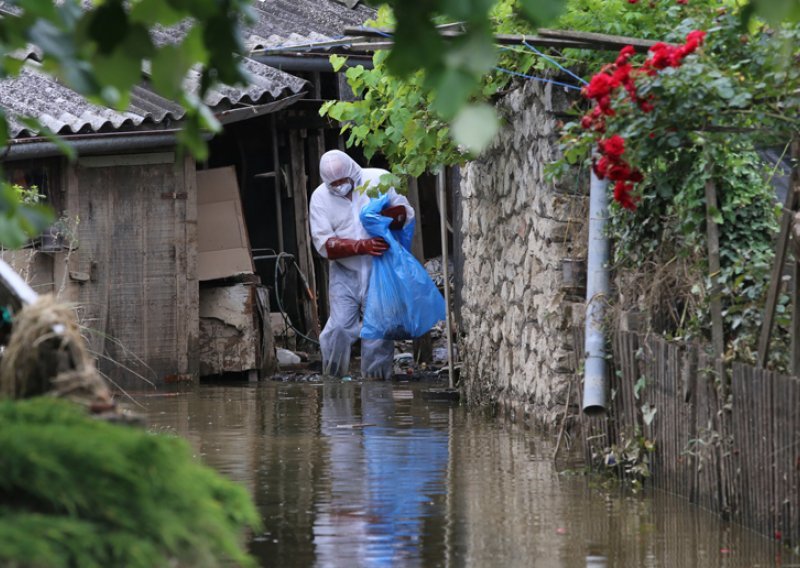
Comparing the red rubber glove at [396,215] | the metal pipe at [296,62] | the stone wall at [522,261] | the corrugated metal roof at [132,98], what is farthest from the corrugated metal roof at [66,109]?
the stone wall at [522,261]

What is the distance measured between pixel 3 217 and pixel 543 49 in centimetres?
599

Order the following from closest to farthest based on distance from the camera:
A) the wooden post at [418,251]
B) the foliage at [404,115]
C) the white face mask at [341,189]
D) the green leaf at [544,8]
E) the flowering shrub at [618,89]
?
1. the green leaf at [544,8]
2. the flowering shrub at [618,89]
3. the foliage at [404,115]
4. the white face mask at [341,189]
5. the wooden post at [418,251]

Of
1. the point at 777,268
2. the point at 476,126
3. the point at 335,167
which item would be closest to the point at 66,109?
the point at 335,167

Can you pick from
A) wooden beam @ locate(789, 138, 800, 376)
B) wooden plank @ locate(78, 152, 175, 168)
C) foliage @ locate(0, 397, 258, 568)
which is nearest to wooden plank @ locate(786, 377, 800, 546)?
wooden beam @ locate(789, 138, 800, 376)

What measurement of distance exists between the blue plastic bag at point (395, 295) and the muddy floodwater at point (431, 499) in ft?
7.89

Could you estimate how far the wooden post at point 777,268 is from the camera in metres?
5.88

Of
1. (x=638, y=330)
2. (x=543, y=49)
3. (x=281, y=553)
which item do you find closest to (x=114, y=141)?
(x=543, y=49)

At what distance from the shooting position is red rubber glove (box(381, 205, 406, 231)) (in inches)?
544

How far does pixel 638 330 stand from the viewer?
300 inches

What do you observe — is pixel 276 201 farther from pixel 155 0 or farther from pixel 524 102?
pixel 155 0

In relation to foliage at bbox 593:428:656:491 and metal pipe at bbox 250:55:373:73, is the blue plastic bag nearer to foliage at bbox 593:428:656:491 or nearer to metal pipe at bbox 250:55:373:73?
metal pipe at bbox 250:55:373:73

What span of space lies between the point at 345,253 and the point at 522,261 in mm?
4065

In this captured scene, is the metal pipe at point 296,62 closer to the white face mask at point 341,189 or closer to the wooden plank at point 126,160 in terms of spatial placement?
the white face mask at point 341,189

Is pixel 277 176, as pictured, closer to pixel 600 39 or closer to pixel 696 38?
pixel 600 39
